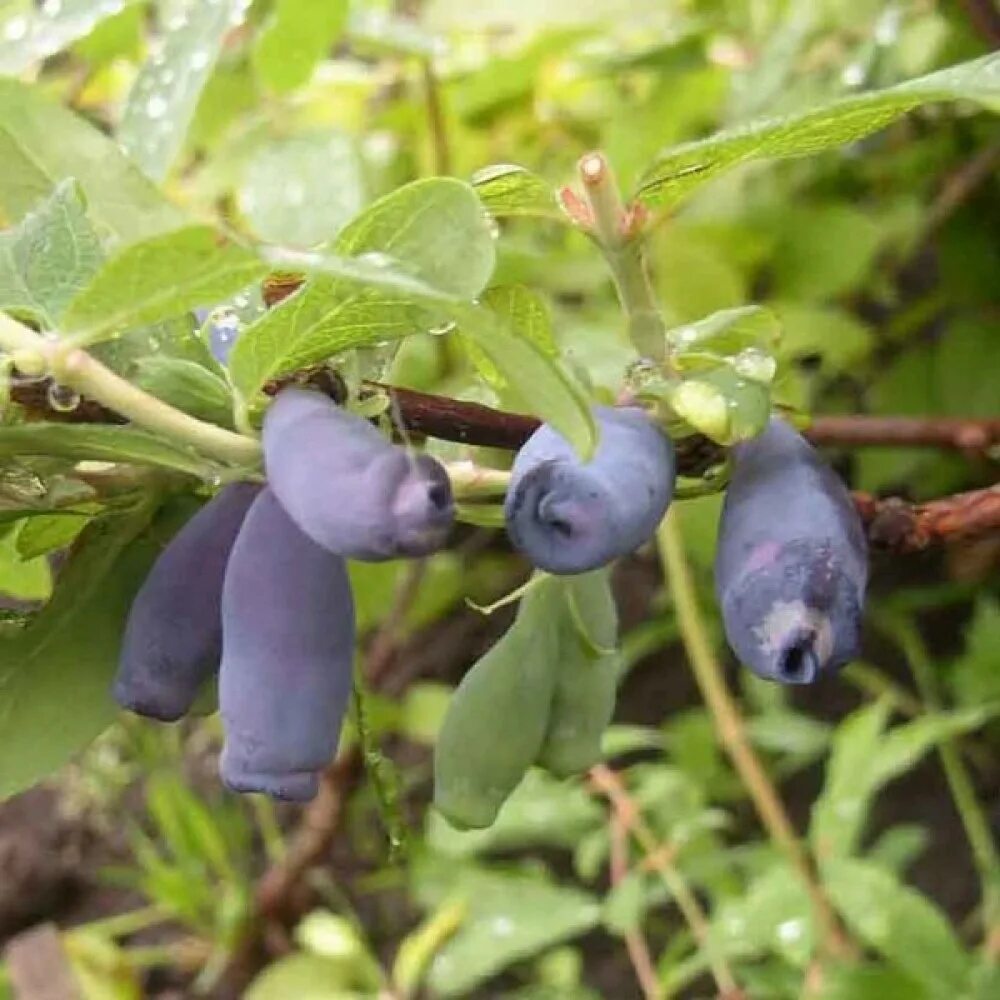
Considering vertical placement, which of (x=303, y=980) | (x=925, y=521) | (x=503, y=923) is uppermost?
(x=925, y=521)

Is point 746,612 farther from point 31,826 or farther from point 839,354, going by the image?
point 31,826

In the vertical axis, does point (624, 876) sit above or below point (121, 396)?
below

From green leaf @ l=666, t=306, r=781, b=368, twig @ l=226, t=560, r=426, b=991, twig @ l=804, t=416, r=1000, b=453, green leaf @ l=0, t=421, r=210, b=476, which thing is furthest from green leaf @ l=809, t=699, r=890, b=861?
green leaf @ l=0, t=421, r=210, b=476

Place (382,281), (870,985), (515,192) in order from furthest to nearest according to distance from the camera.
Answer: (870,985) < (515,192) < (382,281)

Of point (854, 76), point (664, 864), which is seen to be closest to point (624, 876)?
point (664, 864)

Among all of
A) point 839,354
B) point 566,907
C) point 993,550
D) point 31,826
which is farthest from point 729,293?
point 31,826

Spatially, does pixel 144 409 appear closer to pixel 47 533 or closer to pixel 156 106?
pixel 47 533

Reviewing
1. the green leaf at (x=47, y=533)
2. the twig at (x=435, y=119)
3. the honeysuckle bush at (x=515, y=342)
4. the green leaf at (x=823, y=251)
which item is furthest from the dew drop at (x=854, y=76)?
the green leaf at (x=47, y=533)

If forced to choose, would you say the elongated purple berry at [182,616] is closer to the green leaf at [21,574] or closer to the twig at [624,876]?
the green leaf at [21,574]
